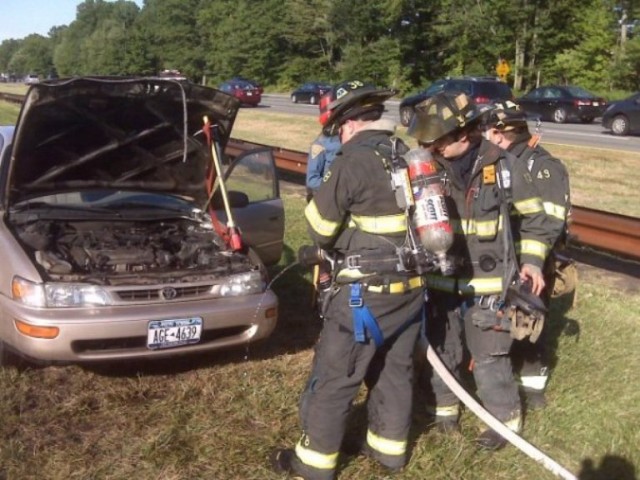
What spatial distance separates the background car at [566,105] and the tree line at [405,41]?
7.39m

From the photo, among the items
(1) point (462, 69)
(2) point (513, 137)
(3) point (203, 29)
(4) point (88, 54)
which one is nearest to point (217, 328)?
(2) point (513, 137)

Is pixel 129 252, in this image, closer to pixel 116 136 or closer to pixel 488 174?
pixel 116 136

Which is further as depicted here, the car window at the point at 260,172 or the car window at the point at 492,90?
the car window at the point at 492,90

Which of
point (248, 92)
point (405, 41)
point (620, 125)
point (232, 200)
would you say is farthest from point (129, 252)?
point (405, 41)

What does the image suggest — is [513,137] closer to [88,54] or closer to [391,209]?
[391,209]

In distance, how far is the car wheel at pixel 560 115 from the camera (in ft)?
86.5

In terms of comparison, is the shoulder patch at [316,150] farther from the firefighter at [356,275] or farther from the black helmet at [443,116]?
the firefighter at [356,275]

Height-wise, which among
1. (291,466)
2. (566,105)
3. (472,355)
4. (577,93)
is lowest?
(566,105)

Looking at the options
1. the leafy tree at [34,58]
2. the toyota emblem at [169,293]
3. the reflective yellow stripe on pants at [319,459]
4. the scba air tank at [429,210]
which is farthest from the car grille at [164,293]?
the leafy tree at [34,58]

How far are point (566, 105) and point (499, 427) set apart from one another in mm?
24263

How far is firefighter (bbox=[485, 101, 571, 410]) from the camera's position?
13.7ft

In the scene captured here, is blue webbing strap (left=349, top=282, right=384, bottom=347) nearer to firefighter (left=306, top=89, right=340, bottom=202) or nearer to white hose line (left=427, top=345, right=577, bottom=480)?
white hose line (left=427, top=345, right=577, bottom=480)

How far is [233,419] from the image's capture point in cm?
428

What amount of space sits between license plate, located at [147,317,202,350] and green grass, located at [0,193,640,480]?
0.32m
